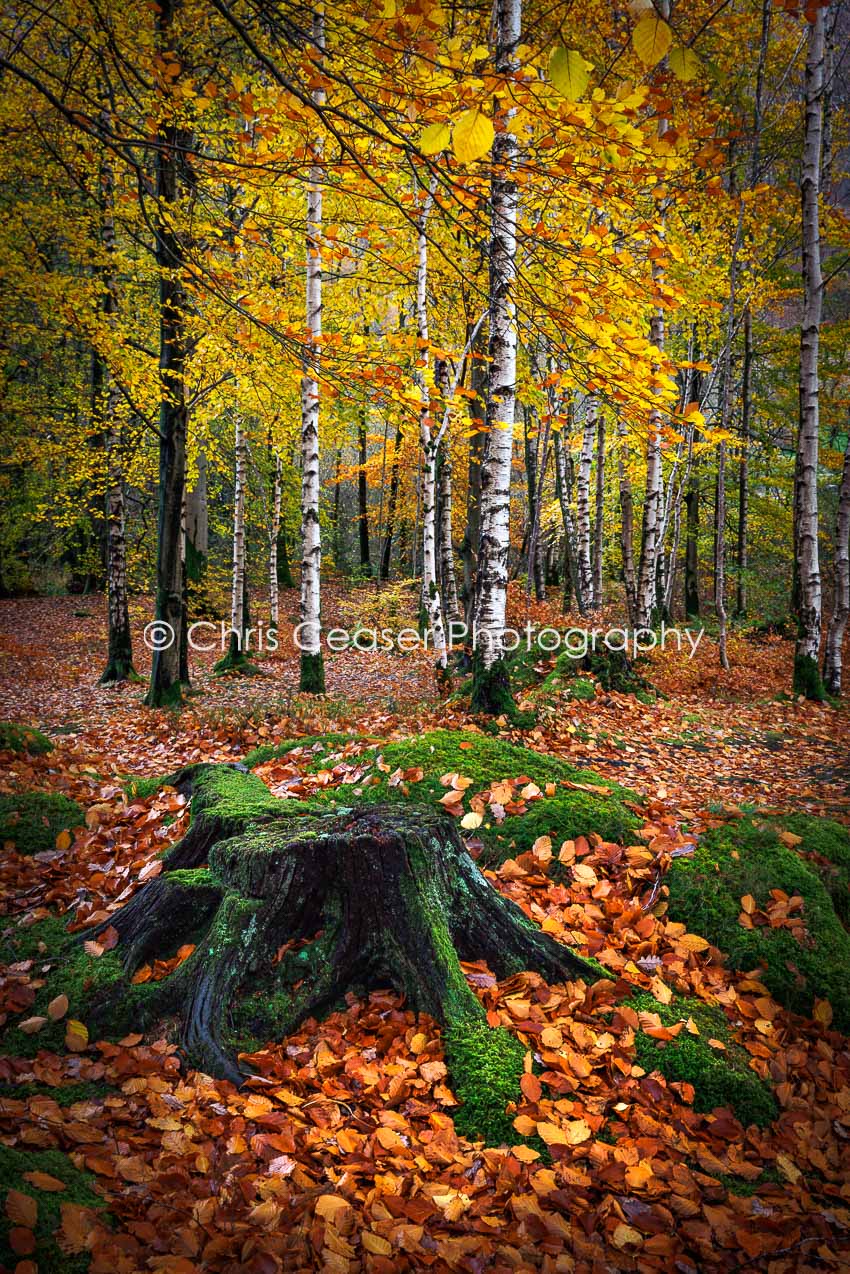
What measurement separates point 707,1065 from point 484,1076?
97cm

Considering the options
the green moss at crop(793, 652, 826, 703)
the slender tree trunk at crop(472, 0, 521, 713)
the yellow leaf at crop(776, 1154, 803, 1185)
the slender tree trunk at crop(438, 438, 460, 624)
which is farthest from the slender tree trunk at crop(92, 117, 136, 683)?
the yellow leaf at crop(776, 1154, 803, 1185)

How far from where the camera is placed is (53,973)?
2.94 metres

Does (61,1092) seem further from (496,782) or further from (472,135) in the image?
(472,135)

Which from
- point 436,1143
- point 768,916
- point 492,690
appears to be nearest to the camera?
point 436,1143

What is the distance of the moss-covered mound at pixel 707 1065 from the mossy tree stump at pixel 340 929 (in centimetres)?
37

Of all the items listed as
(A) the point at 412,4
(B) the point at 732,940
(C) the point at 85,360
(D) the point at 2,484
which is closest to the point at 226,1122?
(B) the point at 732,940

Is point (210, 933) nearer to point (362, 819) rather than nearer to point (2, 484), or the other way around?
point (362, 819)

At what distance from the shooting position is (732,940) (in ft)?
10.7

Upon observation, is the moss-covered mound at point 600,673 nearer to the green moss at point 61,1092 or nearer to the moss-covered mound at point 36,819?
the moss-covered mound at point 36,819

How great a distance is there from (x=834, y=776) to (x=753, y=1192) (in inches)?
202

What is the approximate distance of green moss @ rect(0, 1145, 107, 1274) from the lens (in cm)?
162

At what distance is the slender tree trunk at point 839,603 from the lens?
1008 centimetres

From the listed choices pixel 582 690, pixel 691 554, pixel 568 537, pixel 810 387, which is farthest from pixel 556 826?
pixel 691 554

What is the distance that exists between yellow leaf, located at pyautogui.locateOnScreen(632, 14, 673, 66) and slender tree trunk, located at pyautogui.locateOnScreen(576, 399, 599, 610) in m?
12.1
